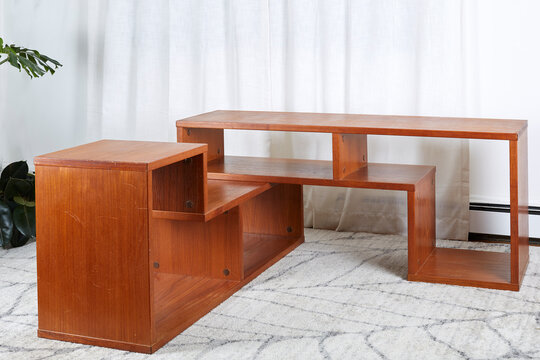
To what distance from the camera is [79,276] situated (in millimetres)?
1933

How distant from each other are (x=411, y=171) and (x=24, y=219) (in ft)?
4.84

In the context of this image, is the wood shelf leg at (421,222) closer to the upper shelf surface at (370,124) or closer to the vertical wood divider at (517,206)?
the upper shelf surface at (370,124)

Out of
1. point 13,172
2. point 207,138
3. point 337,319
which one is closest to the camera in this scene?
point 337,319

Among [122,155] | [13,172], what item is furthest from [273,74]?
[122,155]

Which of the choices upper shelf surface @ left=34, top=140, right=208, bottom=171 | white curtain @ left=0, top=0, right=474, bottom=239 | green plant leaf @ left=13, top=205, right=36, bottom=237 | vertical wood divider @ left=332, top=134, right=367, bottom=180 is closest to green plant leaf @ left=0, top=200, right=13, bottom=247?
green plant leaf @ left=13, top=205, right=36, bottom=237

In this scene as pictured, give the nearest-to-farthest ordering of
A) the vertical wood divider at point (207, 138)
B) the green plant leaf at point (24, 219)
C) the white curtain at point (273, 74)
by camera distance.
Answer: the vertical wood divider at point (207, 138)
the green plant leaf at point (24, 219)
the white curtain at point (273, 74)

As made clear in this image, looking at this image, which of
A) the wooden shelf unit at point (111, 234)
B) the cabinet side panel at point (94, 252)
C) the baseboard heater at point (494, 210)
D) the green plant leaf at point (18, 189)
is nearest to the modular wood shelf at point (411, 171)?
the baseboard heater at point (494, 210)

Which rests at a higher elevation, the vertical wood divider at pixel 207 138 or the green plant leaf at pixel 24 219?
the vertical wood divider at pixel 207 138

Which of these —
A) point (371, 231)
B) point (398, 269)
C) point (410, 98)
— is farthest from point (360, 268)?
point (410, 98)

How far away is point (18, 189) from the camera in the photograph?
2883 millimetres

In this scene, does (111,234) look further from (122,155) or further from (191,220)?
(191,220)

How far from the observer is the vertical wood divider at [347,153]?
2.52 meters

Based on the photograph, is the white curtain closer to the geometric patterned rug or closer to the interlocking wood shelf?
the interlocking wood shelf

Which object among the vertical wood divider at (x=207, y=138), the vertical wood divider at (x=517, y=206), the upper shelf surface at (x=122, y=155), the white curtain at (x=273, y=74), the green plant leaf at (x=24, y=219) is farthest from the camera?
the white curtain at (x=273, y=74)
